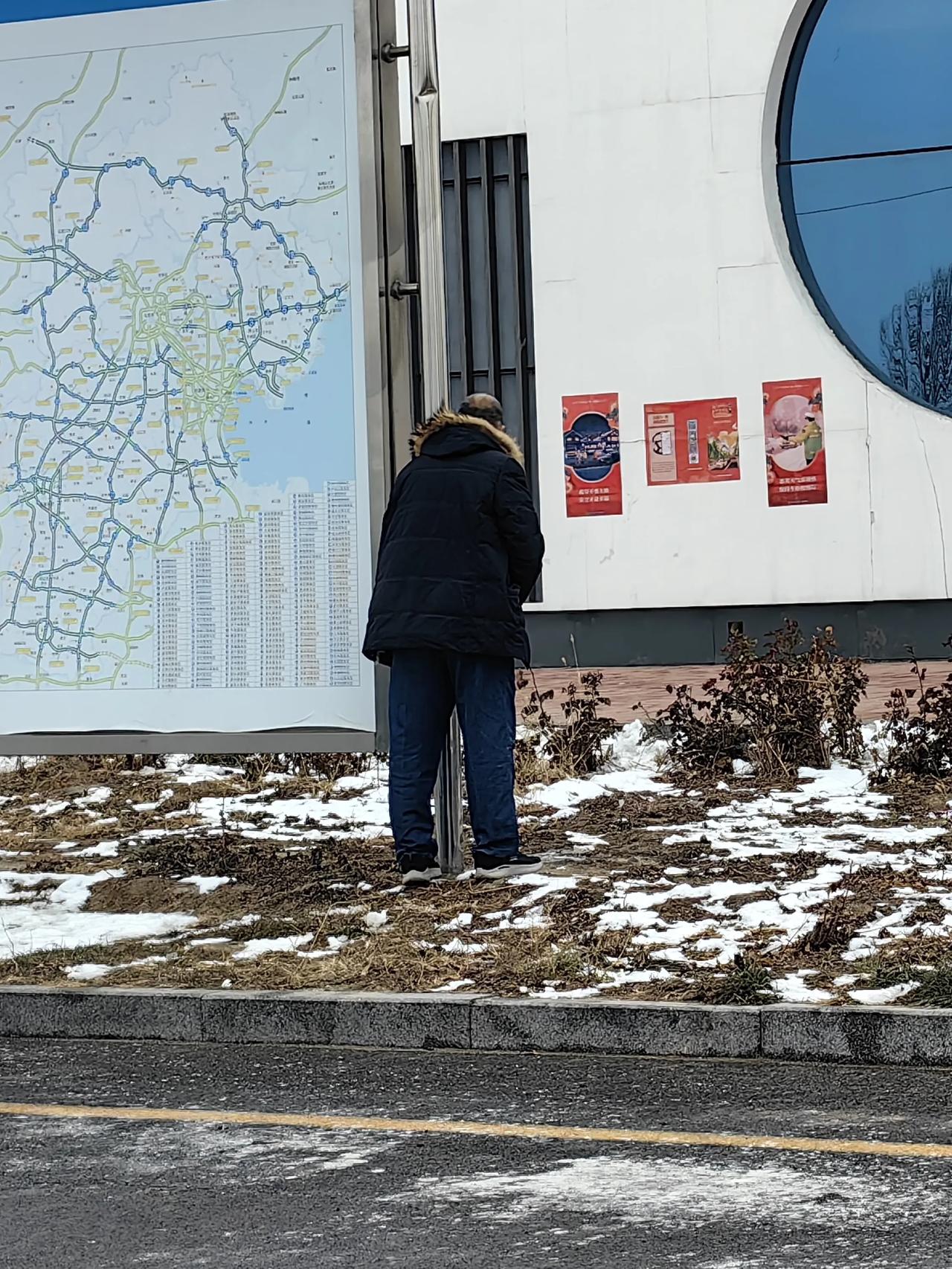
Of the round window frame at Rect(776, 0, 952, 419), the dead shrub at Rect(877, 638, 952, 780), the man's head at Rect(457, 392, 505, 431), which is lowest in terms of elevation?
the dead shrub at Rect(877, 638, 952, 780)

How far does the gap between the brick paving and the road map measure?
522 cm

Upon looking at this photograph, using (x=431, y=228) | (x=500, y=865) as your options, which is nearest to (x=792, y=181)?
(x=431, y=228)

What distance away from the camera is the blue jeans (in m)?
7.91

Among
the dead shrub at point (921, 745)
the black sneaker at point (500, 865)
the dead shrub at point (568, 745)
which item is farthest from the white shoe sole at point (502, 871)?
the dead shrub at point (921, 745)

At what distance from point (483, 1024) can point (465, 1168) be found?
57.0 inches

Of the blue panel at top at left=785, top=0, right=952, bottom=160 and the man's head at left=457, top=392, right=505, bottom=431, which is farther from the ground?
the blue panel at top at left=785, top=0, right=952, bottom=160

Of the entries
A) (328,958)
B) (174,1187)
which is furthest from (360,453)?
(174,1187)

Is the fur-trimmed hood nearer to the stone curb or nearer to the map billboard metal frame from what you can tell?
the map billboard metal frame

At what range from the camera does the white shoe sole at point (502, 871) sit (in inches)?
312

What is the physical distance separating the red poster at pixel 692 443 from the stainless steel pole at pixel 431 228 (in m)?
10.6

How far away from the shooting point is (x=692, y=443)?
1870 cm

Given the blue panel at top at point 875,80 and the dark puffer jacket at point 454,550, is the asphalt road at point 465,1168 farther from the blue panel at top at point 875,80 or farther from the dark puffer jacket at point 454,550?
the blue panel at top at point 875,80

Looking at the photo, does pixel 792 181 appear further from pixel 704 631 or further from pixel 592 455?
pixel 704 631

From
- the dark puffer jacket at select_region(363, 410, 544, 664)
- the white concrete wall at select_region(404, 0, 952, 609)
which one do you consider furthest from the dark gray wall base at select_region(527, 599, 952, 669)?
the dark puffer jacket at select_region(363, 410, 544, 664)
